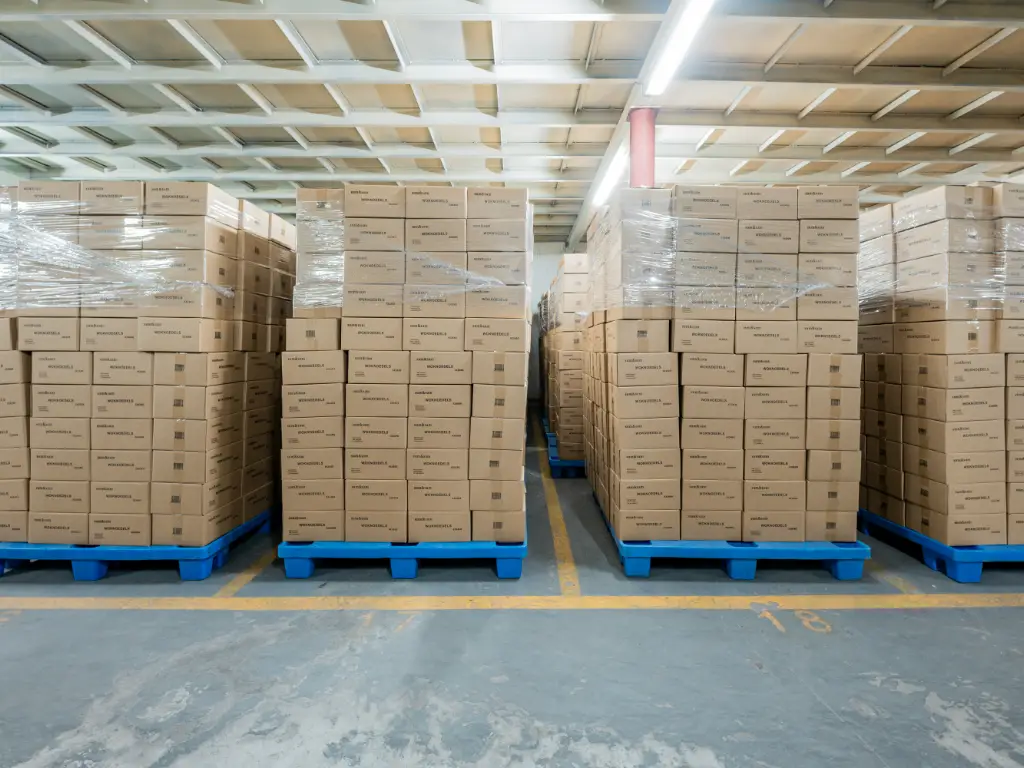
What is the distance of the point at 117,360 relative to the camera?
3.64 m

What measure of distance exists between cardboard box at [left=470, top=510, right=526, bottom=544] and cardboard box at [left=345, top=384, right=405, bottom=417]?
3.07 ft

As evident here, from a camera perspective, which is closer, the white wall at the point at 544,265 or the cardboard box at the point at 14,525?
the cardboard box at the point at 14,525

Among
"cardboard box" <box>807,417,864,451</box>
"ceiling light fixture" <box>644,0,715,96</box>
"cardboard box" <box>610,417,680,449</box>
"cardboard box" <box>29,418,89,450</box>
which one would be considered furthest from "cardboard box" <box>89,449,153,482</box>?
"ceiling light fixture" <box>644,0,715,96</box>

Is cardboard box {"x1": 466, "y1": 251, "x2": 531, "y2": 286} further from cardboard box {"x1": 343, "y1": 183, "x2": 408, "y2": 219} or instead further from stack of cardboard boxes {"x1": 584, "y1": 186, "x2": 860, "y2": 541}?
stack of cardboard boxes {"x1": 584, "y1": 186, "x2": 860, "y2": 541}

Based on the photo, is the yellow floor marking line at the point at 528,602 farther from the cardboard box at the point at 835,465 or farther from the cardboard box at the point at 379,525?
the cardboard box at the point at 835,465

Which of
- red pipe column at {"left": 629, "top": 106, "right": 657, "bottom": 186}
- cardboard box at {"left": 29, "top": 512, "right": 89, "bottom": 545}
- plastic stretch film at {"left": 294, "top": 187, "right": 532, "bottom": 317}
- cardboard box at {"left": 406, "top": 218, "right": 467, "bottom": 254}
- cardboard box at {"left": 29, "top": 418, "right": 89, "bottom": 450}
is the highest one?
red pipe column at {"left": 629, "top": 106, "right": 657, "bottom": 186}

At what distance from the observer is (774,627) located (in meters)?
3.05

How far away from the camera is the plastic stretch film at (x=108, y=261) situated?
11.9 ft

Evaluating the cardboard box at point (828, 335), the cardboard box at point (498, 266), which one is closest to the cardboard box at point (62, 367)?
the cardboard box at point (498, 266)

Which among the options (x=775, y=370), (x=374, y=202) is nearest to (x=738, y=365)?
(x=775, y=370)

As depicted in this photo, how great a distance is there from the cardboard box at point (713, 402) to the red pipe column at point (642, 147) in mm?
3148

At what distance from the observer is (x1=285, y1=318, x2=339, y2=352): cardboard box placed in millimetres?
3645

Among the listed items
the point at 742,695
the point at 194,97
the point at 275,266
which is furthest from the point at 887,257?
the point at 194,97

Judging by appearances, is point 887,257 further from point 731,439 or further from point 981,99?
point 981,99
